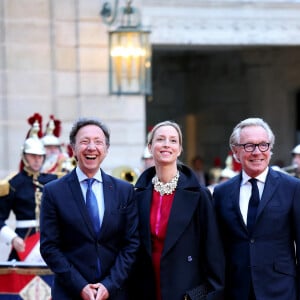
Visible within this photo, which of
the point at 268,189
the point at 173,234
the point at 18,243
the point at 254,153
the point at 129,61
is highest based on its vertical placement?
the point at 129,61

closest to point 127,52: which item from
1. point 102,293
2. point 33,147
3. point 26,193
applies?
point 33,147

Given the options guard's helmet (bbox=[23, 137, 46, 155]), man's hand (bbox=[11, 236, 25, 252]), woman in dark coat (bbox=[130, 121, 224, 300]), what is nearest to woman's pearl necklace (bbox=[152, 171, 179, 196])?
woman in dark coat (bbox=[130, 121, 224, 300])

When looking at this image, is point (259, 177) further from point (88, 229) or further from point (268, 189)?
point (88, 229)

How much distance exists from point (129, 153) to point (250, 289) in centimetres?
716

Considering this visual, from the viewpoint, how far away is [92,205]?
16.7 ft

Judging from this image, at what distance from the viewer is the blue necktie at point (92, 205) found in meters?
5.03

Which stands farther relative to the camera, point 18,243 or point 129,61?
point 129,61

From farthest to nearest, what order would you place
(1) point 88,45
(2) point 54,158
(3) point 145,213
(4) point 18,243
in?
(1) point 88,45 → (2) point 54,158 → (4) point 18,243 → (3) point 145,213

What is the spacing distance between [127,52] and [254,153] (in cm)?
627

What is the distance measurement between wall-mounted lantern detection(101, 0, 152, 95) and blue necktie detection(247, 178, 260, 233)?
5.99 m

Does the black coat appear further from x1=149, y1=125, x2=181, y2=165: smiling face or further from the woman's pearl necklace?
x1=149, y1=125, x2=181, y2=165: smiling face

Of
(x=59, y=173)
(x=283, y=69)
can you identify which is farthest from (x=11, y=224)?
(x=283, y=69)

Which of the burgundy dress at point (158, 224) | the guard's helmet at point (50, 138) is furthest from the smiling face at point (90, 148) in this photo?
the guard's helmet at point (50, 138)

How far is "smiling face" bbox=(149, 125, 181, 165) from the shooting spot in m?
5.12
